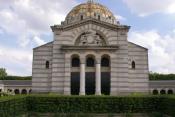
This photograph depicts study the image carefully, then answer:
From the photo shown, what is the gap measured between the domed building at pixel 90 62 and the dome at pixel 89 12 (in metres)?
9.63

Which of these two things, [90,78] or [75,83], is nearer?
[75,83]

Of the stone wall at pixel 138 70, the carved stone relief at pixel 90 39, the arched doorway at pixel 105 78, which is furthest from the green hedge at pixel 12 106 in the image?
the stone wall at pixel 138 70

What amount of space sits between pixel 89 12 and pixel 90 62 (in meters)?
13.2

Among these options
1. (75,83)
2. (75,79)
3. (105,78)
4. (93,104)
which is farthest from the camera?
(105,78)

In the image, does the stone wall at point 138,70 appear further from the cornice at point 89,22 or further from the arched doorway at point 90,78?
the arched doorway at point 90,78

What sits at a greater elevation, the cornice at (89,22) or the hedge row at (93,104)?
the cornice at (89,22)

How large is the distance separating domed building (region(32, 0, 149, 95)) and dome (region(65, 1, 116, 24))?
9626mm

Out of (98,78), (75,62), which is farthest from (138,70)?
(75,62)

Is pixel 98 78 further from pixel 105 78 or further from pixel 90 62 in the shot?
pixel 90 62

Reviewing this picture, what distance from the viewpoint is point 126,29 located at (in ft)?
151

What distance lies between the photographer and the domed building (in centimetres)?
4466

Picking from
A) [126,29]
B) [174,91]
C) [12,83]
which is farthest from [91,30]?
[12,83]

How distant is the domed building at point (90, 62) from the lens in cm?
4466

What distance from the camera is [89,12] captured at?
56031mm
